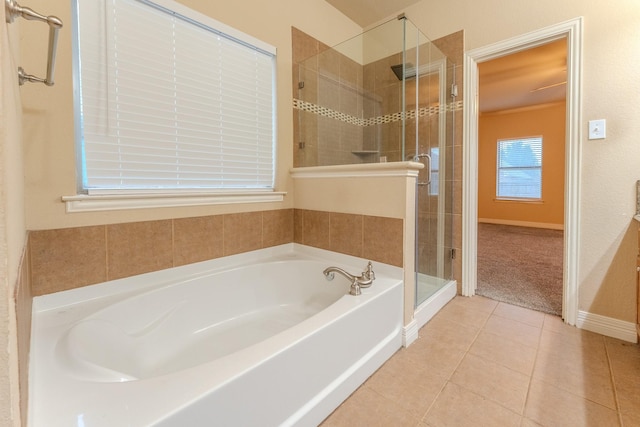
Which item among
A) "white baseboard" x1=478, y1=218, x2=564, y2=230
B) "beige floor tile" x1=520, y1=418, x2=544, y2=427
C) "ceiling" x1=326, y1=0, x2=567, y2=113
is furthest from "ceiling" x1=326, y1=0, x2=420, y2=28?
"white baseboard" x1=478, y1=218, x2=564, y2=230

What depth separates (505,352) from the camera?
167cm

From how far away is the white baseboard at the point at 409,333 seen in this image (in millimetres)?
1725

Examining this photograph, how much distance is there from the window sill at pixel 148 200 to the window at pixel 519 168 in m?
5.91

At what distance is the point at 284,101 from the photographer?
2.26 m

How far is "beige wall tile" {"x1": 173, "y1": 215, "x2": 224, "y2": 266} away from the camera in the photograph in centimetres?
170

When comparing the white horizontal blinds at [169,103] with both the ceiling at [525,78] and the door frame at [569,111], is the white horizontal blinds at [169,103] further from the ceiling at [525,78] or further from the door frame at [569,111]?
the ceiling at [525,78]

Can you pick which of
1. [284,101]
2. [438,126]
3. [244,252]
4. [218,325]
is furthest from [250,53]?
[218,325]

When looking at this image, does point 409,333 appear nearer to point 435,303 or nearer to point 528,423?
point 435,303

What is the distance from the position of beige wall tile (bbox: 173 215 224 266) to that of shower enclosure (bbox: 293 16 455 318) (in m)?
0.86

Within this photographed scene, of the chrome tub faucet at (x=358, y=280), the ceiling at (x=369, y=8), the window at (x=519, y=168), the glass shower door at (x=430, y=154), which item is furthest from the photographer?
the window at (x=519, y=168)

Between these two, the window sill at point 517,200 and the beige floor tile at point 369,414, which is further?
the window sill at point 517,200

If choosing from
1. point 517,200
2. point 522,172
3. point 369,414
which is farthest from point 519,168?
point 369,414

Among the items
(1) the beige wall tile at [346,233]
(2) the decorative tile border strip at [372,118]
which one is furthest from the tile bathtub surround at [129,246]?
(2) the decorative tile border strip at [372,118]

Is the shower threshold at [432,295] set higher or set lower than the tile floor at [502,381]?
higher
